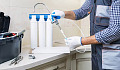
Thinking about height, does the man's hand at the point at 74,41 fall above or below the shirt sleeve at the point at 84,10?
below

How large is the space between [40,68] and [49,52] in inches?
6.7

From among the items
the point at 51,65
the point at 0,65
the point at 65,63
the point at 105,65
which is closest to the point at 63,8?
the point at 65,63

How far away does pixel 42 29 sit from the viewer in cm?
144

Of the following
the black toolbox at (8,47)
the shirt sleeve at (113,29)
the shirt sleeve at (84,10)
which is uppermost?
the shirt sleeve at (84,10)

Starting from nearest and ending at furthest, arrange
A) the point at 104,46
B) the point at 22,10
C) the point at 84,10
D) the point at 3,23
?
the point at 104,46 < the point at 3,23 < the point at 84,10 < the point at 22,10

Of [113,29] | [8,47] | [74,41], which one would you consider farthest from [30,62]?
[113,29]

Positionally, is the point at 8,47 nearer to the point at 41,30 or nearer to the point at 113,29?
the point at 41,30

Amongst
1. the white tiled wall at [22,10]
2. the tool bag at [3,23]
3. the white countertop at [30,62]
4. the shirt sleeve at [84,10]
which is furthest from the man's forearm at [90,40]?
the white tiled wall at [22,10]

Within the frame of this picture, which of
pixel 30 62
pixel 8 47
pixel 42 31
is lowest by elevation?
pixel 30 62

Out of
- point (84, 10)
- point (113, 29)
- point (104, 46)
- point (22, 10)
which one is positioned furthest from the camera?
point (22, 10)

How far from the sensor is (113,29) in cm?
94

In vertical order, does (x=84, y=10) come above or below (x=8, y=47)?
above

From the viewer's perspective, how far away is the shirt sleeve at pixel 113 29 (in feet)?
3.04

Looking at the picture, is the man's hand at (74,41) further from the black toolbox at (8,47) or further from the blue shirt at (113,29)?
the black toolbox at (8,47)
